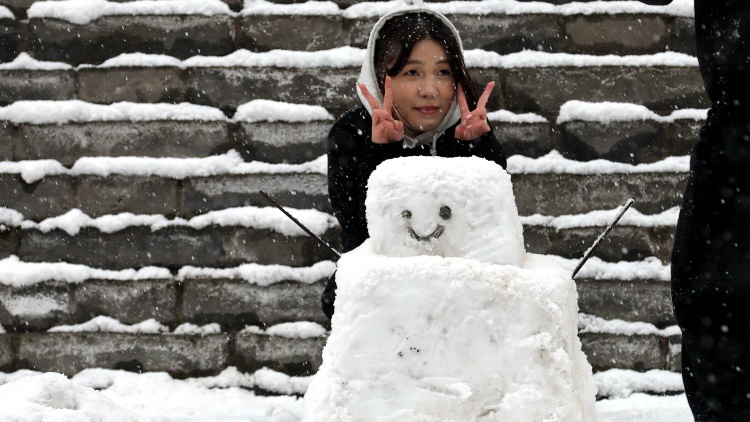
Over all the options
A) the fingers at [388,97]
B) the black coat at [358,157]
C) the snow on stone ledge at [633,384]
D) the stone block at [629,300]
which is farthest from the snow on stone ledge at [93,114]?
the snow on stone ledge at [633,384]

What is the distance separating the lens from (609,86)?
3301 millimetres

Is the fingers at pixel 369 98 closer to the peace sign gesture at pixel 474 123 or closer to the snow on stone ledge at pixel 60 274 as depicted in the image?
the peace sign gesture at pixel 474 123

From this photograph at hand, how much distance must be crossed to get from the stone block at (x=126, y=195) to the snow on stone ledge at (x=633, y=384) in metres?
1.92

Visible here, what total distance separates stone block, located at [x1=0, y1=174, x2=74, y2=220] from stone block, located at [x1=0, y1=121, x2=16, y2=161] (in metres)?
0.09

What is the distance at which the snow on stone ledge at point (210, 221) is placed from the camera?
329 centimetres

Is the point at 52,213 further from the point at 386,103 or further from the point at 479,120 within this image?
the point at 479,120

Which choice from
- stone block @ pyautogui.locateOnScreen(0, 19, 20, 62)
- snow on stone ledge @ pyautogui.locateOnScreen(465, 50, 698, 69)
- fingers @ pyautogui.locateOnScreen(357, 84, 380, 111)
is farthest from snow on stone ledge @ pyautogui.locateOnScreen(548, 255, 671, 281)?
stone block @ pyautogui.locateOnScreen(0, 19, 20, 62)

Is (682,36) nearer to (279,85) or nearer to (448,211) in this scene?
(279,85)

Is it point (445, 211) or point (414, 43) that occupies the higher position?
point (414, 43)

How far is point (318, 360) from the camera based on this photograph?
3.28 metres

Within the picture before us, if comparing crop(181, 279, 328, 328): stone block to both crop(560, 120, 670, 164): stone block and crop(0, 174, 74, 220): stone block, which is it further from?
crop(560, 120, 670, 164): stone block

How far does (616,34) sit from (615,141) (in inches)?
18.1

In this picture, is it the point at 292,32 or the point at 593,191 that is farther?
the point at 292,32

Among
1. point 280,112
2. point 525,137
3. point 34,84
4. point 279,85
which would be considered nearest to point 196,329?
point 280,112
